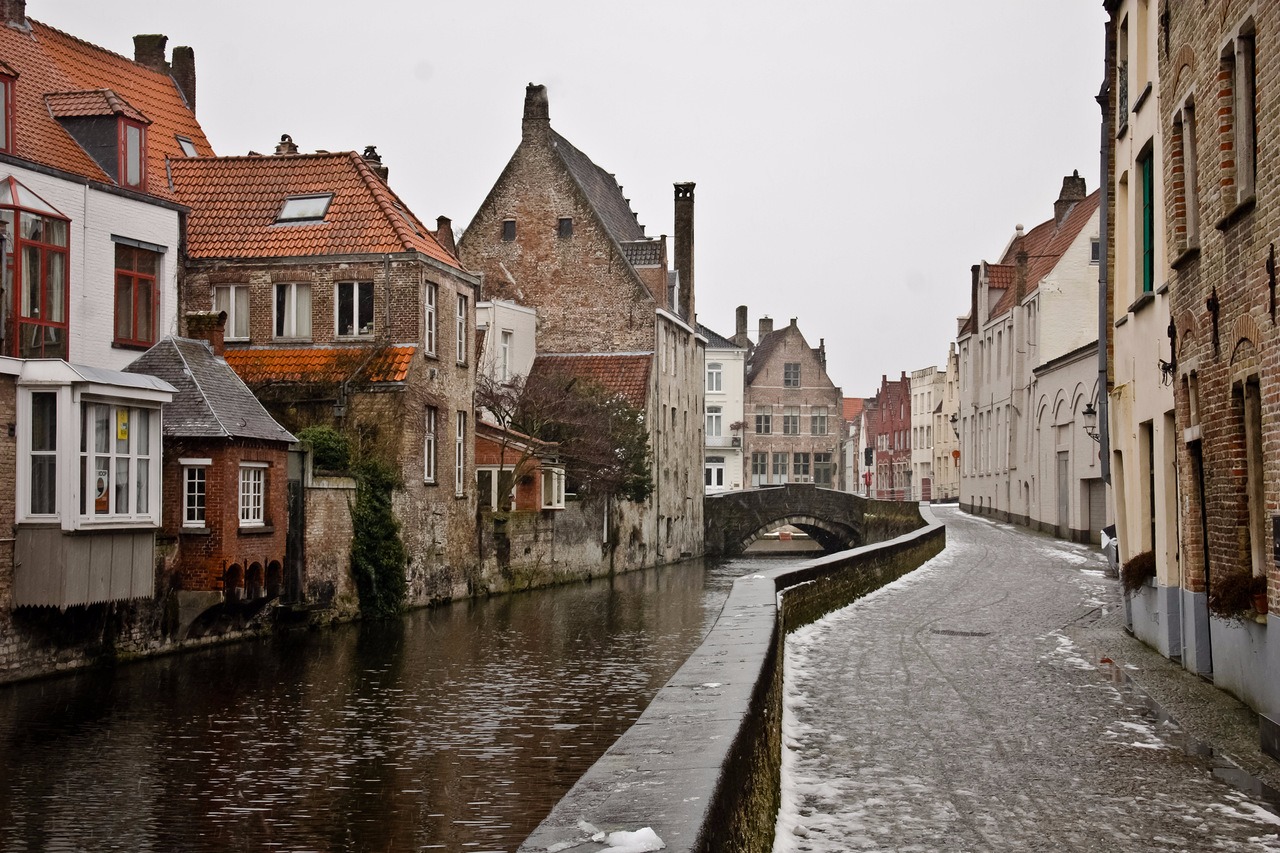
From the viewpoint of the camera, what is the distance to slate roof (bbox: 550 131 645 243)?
4847cm

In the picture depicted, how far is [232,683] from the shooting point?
755 inches

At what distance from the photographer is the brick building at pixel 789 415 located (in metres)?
81.2

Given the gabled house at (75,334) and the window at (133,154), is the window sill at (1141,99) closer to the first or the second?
the gabled house at (75,334)

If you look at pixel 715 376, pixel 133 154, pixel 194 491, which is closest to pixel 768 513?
pixel 715 376

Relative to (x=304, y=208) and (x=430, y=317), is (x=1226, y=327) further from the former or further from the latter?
(x=304, y=208)

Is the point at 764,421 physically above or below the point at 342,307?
above

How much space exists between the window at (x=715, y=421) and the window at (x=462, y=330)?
135 feet

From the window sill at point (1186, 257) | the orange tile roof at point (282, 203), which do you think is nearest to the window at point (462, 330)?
the orange tile roof at point (282, 203)

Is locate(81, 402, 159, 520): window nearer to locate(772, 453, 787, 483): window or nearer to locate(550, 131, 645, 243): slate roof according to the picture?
locate(550, 131, 645, 243): slate roof

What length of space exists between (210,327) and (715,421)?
4927 cm

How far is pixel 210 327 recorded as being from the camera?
2545 cm

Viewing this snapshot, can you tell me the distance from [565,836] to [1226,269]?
8.81 m

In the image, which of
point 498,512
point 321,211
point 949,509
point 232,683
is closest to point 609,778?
point 232,683

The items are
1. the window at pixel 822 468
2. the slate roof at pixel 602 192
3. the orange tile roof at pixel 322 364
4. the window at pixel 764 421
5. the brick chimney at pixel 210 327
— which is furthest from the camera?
the window at pixel 764 421
